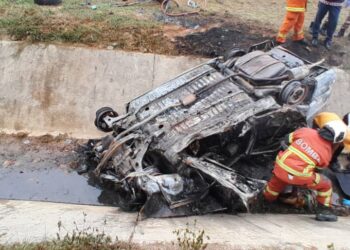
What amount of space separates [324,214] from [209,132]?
214 centimetres

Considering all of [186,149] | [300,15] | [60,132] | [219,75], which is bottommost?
[60,132]

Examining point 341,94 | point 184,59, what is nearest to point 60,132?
point 184,59

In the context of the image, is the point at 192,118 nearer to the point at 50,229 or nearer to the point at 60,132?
the point at 50,229

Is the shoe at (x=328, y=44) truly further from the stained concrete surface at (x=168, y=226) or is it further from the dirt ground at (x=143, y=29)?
the stained concrete surface at (x=168, y=226)

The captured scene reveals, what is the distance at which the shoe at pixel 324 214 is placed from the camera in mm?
5883

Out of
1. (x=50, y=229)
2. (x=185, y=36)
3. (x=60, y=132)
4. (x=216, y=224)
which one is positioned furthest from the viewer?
(x=185, y=36)

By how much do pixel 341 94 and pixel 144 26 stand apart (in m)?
4.60

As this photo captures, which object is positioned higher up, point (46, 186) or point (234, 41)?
point (234, 41)

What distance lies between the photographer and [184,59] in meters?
9.20

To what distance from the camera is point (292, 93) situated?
6180 millimetres

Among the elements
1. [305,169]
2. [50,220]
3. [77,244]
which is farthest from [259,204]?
[77,244]

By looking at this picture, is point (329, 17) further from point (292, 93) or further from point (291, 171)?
point (291, 171)

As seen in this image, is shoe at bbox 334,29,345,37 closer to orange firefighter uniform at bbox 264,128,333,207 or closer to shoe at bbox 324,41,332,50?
shoe at bbox 324,41,332,50

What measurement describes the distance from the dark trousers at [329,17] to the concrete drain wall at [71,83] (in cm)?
97
